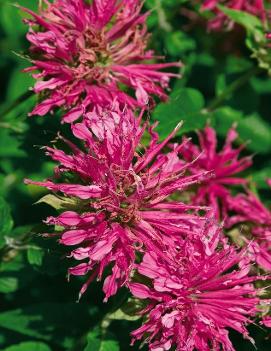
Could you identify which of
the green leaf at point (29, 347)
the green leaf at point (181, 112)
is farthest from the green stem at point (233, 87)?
the green leaf at point (29, 347)

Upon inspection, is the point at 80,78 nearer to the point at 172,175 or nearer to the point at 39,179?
the point at 172,175

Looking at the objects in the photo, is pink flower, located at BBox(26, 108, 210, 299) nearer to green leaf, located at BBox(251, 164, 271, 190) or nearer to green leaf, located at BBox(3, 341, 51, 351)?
green leaf, located at BBox(3, 341, 51, 351)

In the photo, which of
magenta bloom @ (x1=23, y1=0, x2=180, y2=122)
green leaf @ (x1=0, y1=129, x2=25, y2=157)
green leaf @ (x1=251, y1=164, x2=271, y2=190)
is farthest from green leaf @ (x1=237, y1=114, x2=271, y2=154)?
green leaf @ (x1=0, y1=129, x2=25, y2=157)

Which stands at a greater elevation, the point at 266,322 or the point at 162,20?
the point at 162,20

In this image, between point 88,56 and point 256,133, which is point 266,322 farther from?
point 256,133

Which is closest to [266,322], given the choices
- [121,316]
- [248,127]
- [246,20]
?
[121,316]

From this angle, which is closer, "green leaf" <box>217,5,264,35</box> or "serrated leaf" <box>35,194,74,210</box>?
"serrated leaf" <box>35,194,74,210</box>
